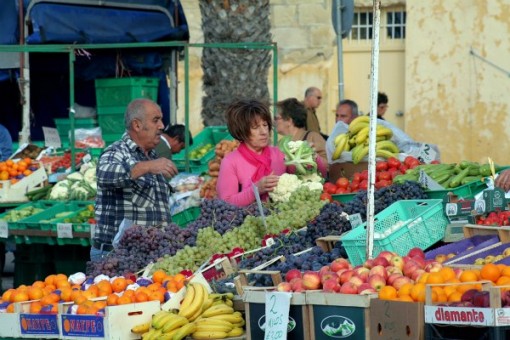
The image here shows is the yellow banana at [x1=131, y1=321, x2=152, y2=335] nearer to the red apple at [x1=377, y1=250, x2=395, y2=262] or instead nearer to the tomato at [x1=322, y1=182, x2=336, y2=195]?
the red apple at [x1=377, y1=250, x2=395, y2=262]

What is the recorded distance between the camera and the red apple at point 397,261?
683 centimetres

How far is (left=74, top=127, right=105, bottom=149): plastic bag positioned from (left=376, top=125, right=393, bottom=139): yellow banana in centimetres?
523

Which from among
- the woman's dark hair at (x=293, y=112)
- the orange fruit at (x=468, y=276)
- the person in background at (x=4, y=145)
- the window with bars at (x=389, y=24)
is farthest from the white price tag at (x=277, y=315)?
the window with bars at (x=389, y=24)

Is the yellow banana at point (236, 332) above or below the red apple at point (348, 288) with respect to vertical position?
below

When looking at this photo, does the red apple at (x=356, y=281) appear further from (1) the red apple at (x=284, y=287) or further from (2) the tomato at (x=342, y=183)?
(2) the tomato at (x=342, y=183)

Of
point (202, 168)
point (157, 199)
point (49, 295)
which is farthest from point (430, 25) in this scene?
point (49, 295)

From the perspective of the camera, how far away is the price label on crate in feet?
38.3

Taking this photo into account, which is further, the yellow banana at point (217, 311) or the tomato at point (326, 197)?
the tomato at point (326, 197)

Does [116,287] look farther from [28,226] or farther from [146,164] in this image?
[28,226]

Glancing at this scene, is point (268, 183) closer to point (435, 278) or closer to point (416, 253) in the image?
point (416, 253)

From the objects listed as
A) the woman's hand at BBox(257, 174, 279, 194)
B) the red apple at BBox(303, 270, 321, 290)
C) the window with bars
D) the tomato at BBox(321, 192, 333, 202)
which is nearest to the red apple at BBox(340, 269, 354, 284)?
the red apple at BBox(303, 270, 321, 290)

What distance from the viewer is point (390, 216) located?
7.84 meters

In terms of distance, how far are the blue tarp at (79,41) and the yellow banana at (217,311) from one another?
883cm

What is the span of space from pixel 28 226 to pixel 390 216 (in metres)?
5.27
